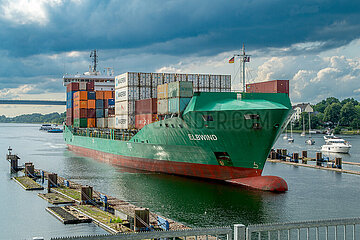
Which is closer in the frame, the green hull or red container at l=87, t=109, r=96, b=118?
the green hull

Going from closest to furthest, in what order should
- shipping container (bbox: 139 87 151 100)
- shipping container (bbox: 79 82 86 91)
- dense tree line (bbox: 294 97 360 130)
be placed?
shipping container (bbox: 139 87 151 100)
shipping container (bbox: 79 82 86 91)
dense tree line (bbox: 294 97 360 130)

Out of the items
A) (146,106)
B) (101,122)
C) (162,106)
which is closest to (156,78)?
(146,106)

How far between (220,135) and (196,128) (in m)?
2.11

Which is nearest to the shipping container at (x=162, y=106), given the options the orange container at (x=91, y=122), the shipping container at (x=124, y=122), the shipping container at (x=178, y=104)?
the shipping container at (x=178, y=104)

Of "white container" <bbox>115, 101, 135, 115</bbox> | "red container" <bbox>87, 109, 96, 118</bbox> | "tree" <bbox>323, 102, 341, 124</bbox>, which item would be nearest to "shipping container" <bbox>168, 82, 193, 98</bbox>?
"white container" <bbox>115, 101, 135, 115</bbox>

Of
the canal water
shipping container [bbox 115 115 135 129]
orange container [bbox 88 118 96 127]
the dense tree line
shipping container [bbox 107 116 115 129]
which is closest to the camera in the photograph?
the canal water

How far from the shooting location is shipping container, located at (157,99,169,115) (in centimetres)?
3123

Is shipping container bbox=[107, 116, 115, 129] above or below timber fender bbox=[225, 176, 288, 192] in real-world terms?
above

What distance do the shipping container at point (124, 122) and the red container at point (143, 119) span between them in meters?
1.41

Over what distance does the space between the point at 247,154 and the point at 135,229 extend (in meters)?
12.2

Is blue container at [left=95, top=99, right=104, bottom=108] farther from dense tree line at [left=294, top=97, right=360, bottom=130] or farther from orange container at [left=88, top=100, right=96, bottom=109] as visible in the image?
dense tree line at [left=294, top=97, right=360, bottom=130]

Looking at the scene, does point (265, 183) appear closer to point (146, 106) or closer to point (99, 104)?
point (146, 106)

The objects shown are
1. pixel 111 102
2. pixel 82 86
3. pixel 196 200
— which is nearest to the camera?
pixel 196 200

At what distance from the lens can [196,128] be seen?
27062 mm
